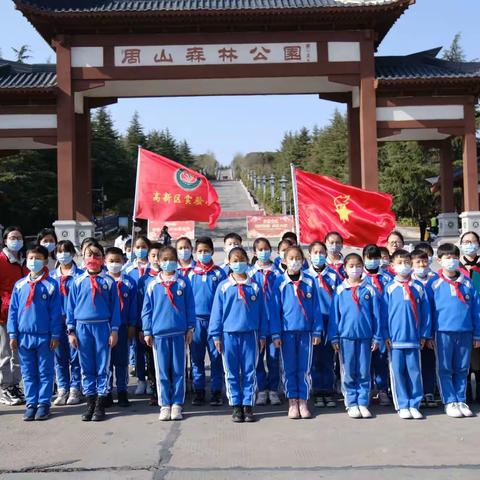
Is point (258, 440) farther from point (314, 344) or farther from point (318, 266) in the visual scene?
point (318, 266)

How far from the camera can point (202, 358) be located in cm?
586

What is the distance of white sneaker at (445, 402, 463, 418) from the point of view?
5.04m

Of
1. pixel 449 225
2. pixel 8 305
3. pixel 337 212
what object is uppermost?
pixel 449 225

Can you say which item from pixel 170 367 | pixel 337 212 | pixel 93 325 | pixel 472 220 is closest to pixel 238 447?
pixel 170 367

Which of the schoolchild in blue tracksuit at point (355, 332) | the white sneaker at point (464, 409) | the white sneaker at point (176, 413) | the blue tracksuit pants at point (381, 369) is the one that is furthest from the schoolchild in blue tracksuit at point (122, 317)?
the white sneaker at point (464, 409)

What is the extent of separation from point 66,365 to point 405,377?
137 inches

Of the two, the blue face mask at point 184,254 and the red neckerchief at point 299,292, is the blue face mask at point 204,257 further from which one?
the red neckerchief at point 299,292

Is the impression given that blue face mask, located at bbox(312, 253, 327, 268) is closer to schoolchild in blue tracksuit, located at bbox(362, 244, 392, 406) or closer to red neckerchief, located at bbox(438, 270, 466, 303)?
schoolchild in blue tracksuit, located at bbox(362, 244, 392, 406)

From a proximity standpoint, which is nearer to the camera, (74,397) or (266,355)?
(74,397)

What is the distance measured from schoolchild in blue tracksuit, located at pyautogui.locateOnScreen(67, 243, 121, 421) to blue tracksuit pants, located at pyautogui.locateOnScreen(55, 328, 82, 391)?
61 centimetres

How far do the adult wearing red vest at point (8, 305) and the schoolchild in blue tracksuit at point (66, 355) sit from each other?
410 millimetres

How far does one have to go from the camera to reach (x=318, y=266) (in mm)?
5801

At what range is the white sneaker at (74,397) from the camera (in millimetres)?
5723

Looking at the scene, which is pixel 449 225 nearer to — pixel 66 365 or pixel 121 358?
pixel 121 358
